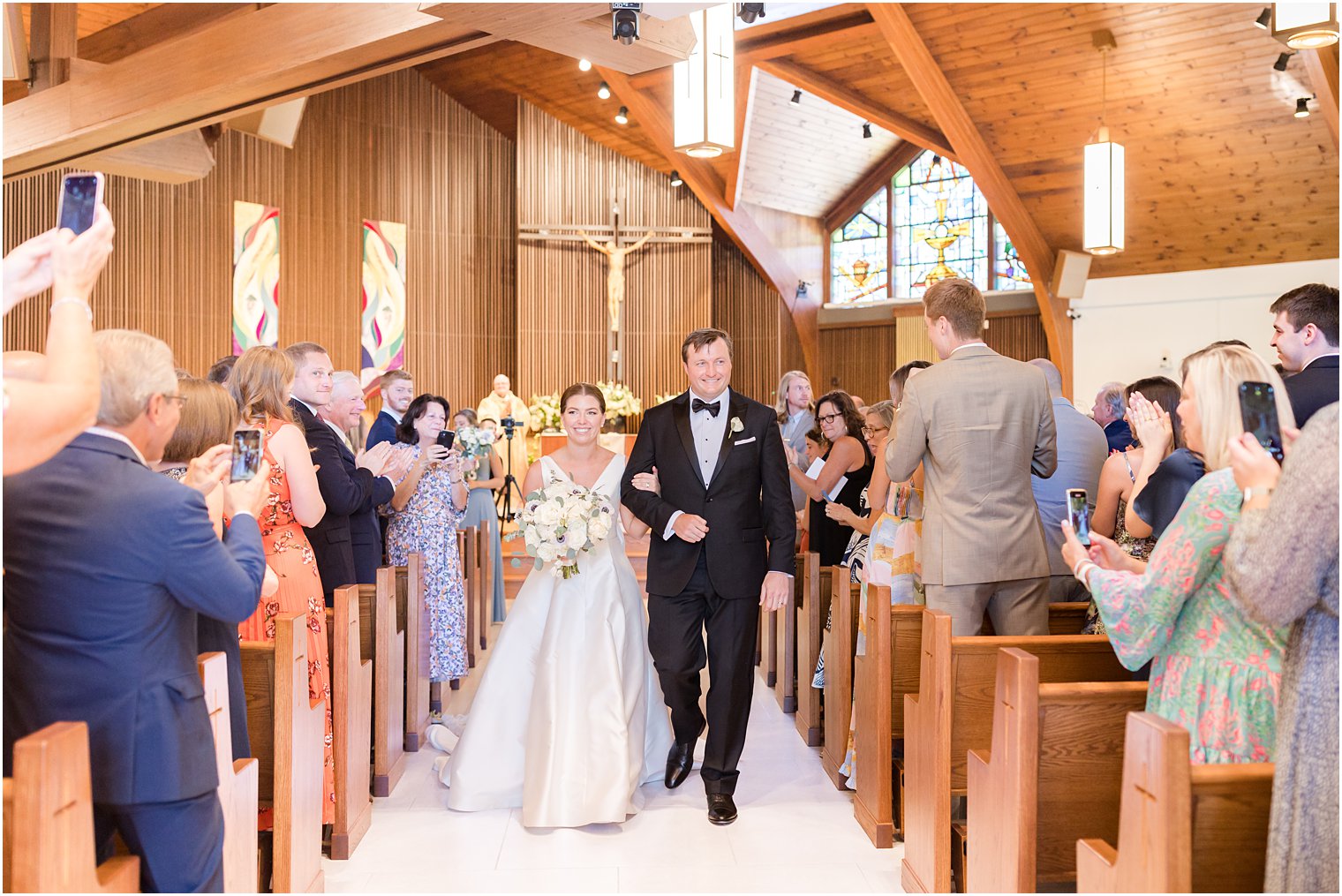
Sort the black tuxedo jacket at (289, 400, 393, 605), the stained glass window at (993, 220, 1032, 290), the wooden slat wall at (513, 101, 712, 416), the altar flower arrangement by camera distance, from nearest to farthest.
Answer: the black tuxedo jacket at (289, 400, 393, 605), the altar flower arrangement, the stained glass window at (993, 220, 1032, 290), the wooden slat wall at (513, 101, 712, 416)

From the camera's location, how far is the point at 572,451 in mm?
4070

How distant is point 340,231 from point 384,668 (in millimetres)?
9649

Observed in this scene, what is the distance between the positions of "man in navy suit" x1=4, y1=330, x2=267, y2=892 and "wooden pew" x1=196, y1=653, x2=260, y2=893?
28 cm

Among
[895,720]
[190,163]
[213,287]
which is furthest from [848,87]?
[895,720]

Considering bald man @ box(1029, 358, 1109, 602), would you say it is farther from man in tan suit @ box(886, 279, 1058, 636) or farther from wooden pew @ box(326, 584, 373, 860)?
wooden pew @ box(326, 584, 373, 860)

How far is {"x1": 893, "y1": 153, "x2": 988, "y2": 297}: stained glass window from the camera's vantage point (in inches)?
535

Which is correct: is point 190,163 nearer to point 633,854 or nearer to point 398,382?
point 398,382

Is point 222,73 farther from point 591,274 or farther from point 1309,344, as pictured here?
point 591,274

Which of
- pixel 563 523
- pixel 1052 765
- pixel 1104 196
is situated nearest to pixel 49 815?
pixel 1052 765

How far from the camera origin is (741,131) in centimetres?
1176

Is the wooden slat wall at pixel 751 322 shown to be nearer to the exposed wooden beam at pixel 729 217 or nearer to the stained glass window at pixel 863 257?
the exposed wooden beam at pixel 729 217

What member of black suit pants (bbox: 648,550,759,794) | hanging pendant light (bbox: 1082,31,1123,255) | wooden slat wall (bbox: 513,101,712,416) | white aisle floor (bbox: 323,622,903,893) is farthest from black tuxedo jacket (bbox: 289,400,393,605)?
wooden slat wall (bbox: 513,101,712,416)

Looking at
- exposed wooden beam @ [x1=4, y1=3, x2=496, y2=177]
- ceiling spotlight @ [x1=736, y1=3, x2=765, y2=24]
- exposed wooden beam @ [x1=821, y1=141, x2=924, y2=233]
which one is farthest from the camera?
exposed wooden beam @ [x1=821, y1=141, x2=924, y2=233]

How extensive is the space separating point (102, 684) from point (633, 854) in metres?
2.10
